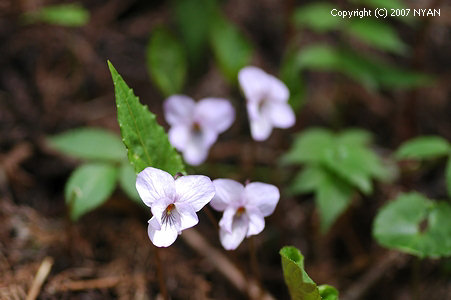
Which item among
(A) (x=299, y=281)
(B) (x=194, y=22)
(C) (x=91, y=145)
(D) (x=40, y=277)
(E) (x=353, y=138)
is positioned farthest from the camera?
(B) (x=194, y=22)

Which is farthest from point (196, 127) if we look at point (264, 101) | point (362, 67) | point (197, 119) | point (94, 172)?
point (362, 67)

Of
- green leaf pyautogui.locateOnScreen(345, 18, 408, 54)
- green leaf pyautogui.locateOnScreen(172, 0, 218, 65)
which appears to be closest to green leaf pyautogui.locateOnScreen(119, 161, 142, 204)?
green leaf pyautogui.locateOnScreen(172, 0, 218, 65)

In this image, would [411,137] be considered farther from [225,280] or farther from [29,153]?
[29,153]

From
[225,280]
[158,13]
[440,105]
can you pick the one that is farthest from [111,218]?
[440,105]

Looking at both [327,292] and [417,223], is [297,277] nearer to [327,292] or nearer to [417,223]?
[327,292]

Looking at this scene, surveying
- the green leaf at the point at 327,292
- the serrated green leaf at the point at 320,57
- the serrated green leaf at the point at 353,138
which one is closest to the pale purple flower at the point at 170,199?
the green leaf at the point at 327,292

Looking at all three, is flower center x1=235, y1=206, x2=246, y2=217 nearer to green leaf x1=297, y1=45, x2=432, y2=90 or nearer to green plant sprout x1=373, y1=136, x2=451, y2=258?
green plant sprout x1=373, y1=136, x2=451, y2=258

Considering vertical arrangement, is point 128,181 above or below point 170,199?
below

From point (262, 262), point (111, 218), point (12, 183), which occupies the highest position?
point (12, 183)
